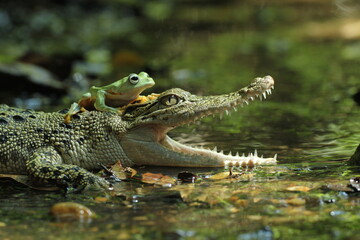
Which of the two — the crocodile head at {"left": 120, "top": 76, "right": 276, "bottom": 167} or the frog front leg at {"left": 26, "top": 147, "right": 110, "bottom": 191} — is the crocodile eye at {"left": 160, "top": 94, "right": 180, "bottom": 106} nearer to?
the crocodile head at {"left": 120, "top": 76, "right": 276, "bottom": 167}

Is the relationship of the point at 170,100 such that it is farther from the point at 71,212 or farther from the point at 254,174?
the point at 71,212

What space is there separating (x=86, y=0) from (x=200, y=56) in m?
10.3

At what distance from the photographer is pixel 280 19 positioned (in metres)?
21.1

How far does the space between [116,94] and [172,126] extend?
715 millimetres

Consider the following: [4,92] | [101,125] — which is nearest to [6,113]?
[101,125]

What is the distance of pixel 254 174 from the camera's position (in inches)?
216

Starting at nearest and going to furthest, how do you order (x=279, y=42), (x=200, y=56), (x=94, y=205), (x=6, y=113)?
(x=94, y=205) → (x=6, y=113) → (x=200, y=56) → (x=279, y=42)

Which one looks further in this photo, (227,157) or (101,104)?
(101,104)

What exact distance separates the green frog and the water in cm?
79

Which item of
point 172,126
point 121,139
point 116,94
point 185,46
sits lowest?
point 121,139

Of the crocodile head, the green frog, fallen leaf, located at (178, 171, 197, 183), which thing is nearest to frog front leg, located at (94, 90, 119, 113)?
the green frog

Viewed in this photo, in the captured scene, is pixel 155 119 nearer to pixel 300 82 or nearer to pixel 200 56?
pixel 300 82

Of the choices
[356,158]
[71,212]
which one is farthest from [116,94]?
[356,158]

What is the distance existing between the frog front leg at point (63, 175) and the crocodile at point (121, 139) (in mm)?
127
